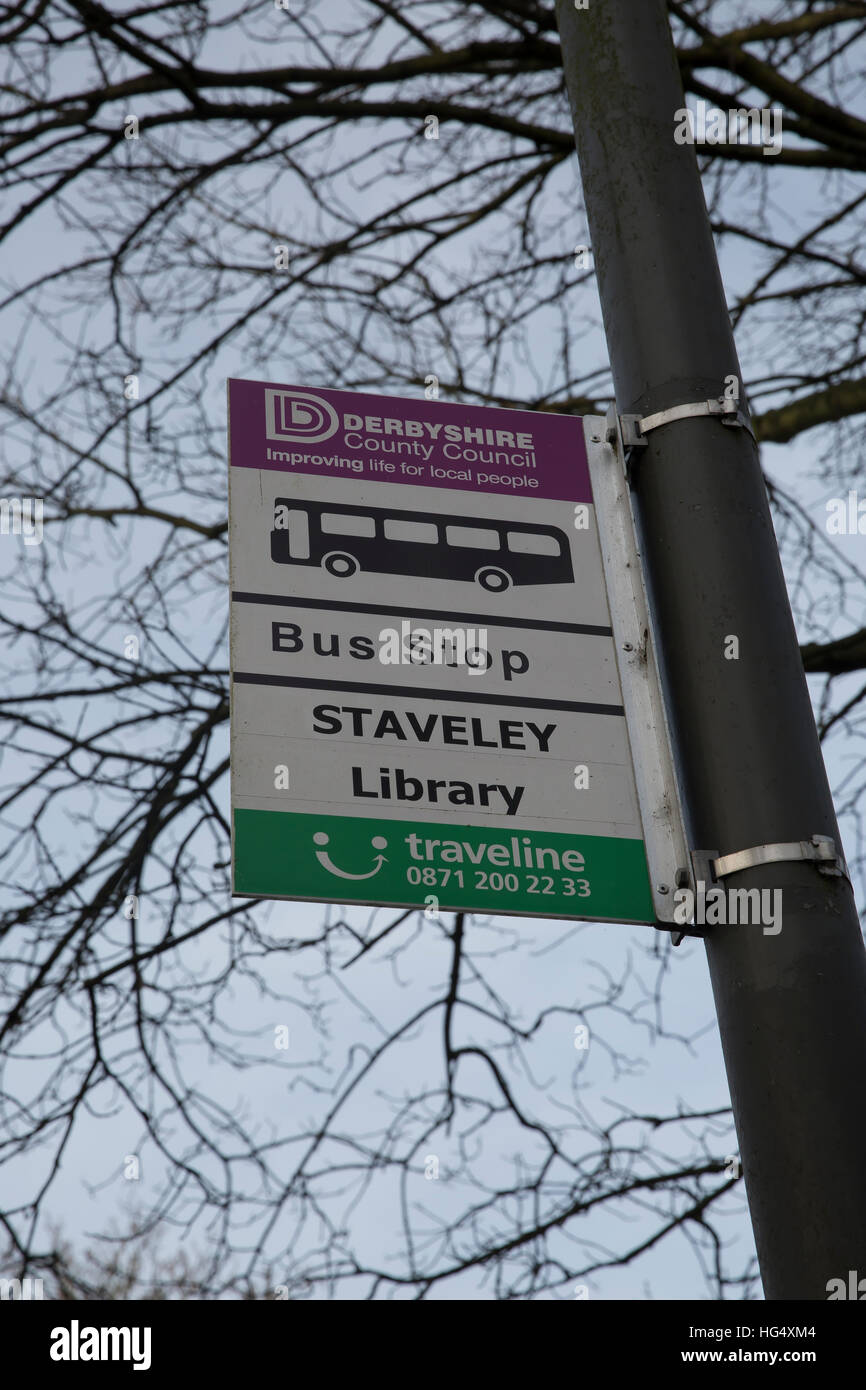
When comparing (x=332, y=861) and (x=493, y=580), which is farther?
(x=493, y=580)

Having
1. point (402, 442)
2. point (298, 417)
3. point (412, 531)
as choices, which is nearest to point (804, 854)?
point (412, 531)

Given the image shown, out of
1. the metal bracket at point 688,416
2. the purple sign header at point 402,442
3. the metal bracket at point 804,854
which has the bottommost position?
the metal bracket at point 804,854

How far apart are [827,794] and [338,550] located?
3.25 ft

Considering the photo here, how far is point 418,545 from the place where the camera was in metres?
2.91

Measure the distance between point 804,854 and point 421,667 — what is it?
75 cm

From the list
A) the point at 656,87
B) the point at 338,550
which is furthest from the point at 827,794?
the point at 656,87

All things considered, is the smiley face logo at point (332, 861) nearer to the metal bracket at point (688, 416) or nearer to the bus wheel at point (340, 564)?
the bus wheel at point (340, 564)

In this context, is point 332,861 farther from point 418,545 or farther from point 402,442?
point 402,442

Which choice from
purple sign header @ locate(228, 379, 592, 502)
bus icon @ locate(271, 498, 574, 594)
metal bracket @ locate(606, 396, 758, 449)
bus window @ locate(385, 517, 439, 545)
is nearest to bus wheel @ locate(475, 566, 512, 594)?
bus icon @ locate(271, 498, 574, 594)

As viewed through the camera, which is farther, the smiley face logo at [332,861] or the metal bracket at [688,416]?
the metal bracket at [688,416]

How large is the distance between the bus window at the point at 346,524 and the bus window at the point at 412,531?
0.03 m

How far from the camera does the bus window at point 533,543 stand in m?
2.94
